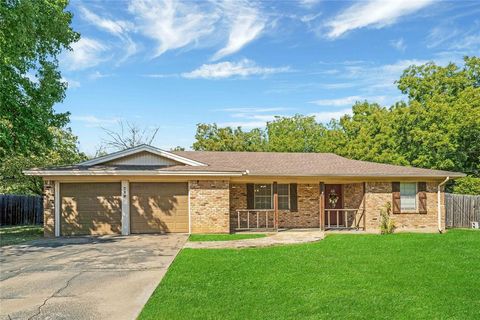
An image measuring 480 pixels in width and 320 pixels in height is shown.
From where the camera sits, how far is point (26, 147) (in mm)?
15617

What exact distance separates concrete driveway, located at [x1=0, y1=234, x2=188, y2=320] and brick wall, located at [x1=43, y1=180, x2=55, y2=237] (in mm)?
1415

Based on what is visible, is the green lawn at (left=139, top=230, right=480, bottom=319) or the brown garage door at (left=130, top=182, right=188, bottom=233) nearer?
the green lawn at (left=139, top=230, right=480, bottom=319)

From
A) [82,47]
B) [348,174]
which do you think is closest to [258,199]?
[348,174]

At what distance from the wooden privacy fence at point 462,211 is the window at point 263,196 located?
8.82 m

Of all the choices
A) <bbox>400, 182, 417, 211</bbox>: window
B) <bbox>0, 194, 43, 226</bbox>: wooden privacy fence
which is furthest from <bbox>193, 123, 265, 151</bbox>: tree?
<bbox>400, 182, 417, 211</bbox>: window

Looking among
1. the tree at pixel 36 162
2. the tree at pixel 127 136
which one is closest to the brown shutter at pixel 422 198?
the tree at pixel 36 162

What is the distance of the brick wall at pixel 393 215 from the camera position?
15984 millimetres

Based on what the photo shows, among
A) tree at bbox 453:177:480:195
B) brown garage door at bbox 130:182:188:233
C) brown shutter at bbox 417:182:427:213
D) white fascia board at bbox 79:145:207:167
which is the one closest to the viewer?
brown garage door at bbox 130:182:188:233

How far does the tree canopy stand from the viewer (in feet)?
87.1

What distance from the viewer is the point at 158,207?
583 inches

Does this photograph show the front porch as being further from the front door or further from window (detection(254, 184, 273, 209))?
the front door

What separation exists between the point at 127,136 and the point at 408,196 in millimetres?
27266

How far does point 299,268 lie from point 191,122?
31.3m

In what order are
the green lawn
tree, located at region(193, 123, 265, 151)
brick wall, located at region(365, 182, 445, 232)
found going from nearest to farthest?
the green lawn
brick wall, located at region(365, 182, 445, 232)
tree, located at region(193, 123, 265, 151)
